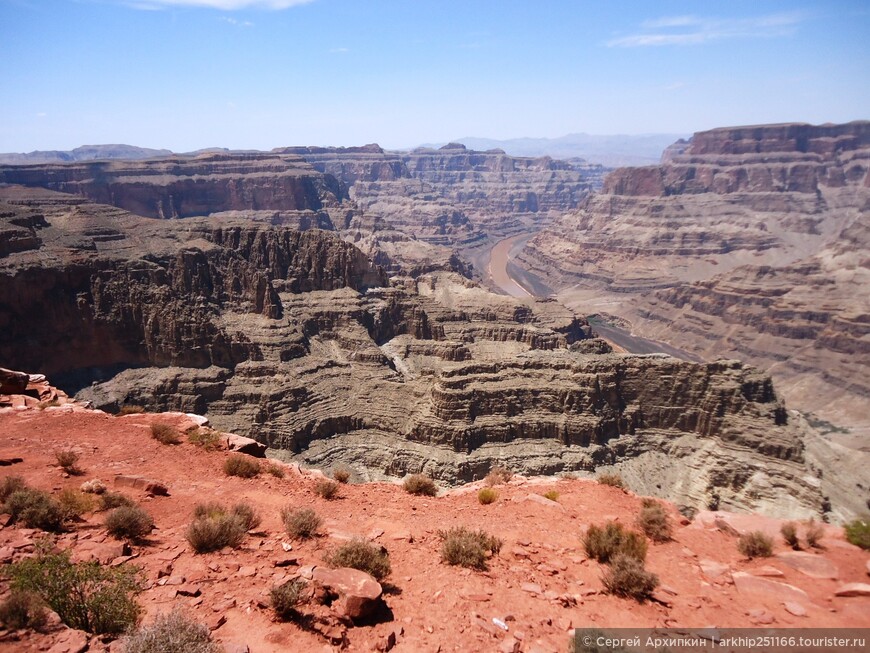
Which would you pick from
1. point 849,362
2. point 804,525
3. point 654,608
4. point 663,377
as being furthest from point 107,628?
point 849,362

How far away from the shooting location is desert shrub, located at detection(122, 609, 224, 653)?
688 centimetres

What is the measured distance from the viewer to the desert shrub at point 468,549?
36.3ft

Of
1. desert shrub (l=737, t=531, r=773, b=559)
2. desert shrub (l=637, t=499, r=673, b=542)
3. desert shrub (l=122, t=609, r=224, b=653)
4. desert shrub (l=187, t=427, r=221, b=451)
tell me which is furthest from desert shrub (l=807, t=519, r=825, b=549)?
desert shrub (l=187, t=427, r=221, b=451)

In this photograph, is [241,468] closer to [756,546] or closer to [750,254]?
[756,546]

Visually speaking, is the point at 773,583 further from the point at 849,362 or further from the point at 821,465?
the point at 849,362

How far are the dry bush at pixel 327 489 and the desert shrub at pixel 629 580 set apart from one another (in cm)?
811

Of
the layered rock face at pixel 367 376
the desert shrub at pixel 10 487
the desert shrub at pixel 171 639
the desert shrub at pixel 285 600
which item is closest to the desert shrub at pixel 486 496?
the desert shrub at pixel 285 600

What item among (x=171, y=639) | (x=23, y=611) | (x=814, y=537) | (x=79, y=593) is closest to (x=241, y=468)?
(x=79, y=593)

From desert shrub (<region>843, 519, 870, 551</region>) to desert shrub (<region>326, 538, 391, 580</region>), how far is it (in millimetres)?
9647

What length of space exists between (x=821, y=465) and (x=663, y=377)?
41.7 feet

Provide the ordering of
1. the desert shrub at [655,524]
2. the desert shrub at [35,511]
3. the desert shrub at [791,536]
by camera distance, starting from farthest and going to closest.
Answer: the desert shrub at [655,524] < the desert shrub at [791,536] < the desert shrub at [35,511]

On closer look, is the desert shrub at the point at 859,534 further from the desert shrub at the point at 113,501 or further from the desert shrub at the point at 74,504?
the desert shrub at the point at 74,504

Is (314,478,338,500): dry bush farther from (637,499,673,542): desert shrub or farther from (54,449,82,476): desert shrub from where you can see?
(637,499,673,542): desert shrub

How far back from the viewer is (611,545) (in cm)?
1152
